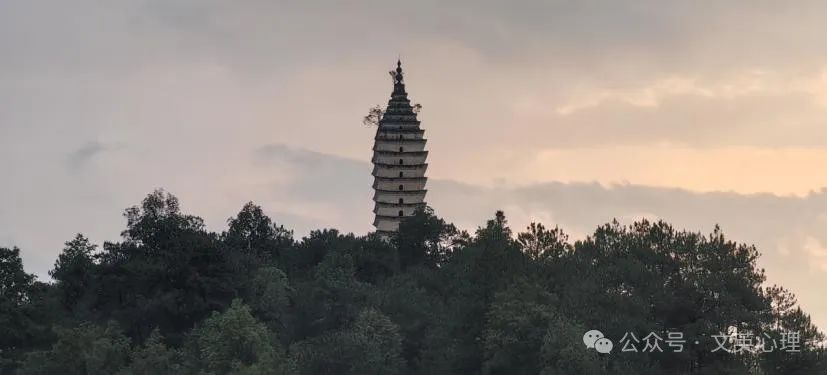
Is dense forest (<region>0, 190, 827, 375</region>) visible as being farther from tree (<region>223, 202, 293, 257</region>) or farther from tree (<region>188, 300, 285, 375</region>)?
tree (<region>223, 202, 293, 257</region>)

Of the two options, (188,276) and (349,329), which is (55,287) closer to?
(188,276)

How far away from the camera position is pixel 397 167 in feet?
418

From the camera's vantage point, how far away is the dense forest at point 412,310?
74062mm

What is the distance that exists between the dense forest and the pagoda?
26.1m

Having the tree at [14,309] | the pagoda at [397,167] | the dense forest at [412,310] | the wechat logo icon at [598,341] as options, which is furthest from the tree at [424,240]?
the wechat logo icon at [598,341]

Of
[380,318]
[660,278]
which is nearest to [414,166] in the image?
[380,318]

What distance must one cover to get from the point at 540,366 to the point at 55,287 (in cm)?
3781

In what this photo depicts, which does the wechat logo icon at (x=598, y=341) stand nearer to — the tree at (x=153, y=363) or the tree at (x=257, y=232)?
the tree at (x=153, y=363)

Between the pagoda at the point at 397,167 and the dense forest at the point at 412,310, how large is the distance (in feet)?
85.7

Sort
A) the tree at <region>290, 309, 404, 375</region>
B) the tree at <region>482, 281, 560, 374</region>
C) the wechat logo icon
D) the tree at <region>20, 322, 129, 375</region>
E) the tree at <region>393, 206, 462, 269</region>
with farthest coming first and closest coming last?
the tree at <region>393, 206, 462, 269</region> → the tree at <region>20, 322, 129, 375</region> → the tree at <region>290, 309, 404, 375</region> → the tree at <region>482, 281, 560, 374</region> → the wechat logo icon

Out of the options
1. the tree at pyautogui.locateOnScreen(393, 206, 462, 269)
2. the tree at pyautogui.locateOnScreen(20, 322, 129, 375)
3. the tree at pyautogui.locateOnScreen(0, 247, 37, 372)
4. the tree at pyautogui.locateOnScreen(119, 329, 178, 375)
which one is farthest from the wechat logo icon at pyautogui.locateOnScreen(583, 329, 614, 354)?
the tree at pyautogui.locateOnScreen(393, 206, 462, 269)

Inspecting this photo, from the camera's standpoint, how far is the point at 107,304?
3716 inches

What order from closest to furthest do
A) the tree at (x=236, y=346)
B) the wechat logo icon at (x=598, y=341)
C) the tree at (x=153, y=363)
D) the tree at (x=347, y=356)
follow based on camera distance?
the wechat logo icon at (x=598, y=341) → the tree at (x=236, y=346) → the tree at (x=347, y=356) → the tree at (x=153, y=363)

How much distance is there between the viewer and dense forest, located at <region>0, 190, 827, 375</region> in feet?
243
